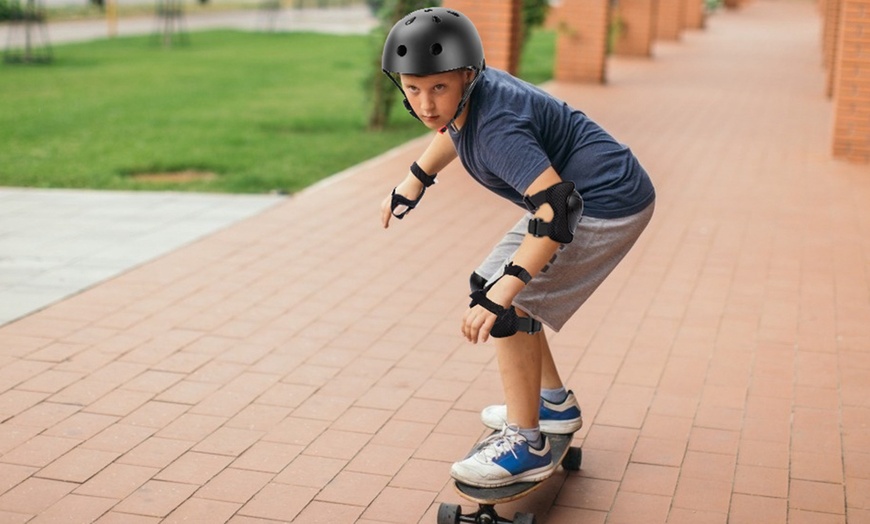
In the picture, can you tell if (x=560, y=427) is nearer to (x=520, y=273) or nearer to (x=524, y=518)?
(x=524, y=518)

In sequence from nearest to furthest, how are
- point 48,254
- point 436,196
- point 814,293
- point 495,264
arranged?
1. point 495,264
2. point 814,293
3. point 48,254
4. point 436,196

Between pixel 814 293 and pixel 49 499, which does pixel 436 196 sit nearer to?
pixel 814 293

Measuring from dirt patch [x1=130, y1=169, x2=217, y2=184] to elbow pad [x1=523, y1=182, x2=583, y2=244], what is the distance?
21.9 feet

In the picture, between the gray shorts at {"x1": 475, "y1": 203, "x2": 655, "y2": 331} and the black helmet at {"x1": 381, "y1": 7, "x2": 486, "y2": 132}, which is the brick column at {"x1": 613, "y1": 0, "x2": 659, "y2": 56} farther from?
the black helmet at {"x1": 381, "y1": 7, "x2": 486, "y2": 132}

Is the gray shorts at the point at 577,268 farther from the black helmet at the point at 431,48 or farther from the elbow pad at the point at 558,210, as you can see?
the black helmet at the point at 431,48

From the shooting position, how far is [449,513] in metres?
3.75

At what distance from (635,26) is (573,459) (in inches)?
703

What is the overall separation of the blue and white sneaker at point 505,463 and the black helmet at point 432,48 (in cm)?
113

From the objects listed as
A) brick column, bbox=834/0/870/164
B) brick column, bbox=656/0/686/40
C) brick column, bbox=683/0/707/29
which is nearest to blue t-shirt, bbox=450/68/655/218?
brick column, bbox=834/0/870/164

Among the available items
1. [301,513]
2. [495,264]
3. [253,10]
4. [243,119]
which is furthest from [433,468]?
[253,10]

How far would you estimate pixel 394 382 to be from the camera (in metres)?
5.20

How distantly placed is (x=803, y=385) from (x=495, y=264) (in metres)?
2.03

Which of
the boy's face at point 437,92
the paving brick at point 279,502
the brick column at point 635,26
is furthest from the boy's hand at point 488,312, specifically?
the brick column at point 635,26

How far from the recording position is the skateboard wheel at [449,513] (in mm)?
3752
